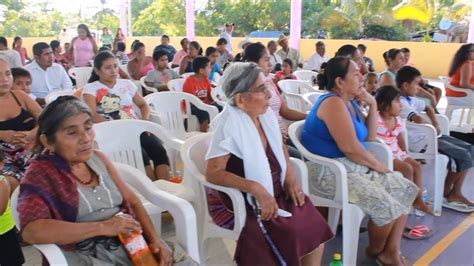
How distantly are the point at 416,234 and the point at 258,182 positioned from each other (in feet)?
4.79

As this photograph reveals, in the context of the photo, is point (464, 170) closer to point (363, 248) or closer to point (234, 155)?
point (363, 248)

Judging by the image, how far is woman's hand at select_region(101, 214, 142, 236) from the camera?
5.45 ft

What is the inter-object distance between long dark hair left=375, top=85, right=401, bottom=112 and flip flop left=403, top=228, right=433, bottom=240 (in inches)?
32.0

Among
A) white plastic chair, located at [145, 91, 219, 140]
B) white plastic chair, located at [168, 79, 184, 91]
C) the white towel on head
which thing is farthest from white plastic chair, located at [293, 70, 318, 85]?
the white towel on head

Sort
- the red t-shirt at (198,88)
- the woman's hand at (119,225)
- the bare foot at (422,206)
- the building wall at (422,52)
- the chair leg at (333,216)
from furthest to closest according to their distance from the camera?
the building wall at (422,52) < the red t-shirt at (198,88) < the bare foot at (422,206) < the chair leg at (333,216) < the woman's hand at (119,225)

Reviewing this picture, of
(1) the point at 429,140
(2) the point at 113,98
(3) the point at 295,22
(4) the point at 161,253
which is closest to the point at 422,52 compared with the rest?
Result: (3) the point at 295,22

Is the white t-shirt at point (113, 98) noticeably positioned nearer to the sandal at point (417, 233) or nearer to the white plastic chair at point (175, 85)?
the white plastic chair at point (175, 85)

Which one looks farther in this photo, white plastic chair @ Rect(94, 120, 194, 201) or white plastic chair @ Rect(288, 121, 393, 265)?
white plastic chair @ Rect(94, 120, 194, 201)

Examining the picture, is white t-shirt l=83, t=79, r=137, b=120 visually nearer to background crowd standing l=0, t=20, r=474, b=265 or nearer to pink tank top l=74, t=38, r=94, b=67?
background crowd standing l=0, t=20, r=474, b=265

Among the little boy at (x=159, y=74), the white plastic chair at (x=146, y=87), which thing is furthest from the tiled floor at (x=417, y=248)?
the little boy at (x=159, y=74)

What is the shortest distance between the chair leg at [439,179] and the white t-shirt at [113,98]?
7.55 feet

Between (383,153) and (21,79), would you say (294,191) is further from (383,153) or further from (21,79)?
(21,79)

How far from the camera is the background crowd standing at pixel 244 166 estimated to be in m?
1.67

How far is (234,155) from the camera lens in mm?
2156
